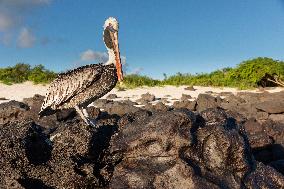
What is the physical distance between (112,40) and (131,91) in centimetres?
1641

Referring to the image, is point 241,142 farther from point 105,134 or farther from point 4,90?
point 4,90

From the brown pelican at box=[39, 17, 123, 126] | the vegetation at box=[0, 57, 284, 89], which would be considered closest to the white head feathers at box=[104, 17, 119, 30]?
the brown pelican at box=[39, 17, 123, 126]

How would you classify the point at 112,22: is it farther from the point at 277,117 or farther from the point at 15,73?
the point at 15,73

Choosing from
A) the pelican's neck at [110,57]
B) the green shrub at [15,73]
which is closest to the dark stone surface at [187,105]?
the pelican's neck at [110,57]

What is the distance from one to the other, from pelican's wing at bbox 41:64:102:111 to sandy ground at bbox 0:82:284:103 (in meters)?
14.5

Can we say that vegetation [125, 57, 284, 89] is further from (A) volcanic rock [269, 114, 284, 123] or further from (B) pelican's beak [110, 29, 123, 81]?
(B) pelican's beak [110, 29, 123, 81]

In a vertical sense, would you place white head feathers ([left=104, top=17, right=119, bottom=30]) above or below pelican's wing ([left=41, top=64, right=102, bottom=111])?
above

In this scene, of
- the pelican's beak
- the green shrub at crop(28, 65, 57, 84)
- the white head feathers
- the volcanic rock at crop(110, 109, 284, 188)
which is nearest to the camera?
the volcanic rock at crop(110, 109, 284, 188)

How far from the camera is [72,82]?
43.5 feet

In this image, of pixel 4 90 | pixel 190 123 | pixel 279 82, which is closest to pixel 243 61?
pixel 279 82

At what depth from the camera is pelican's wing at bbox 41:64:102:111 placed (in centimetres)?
1316

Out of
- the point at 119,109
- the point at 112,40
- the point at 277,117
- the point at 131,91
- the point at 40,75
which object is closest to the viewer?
the point at 112,40

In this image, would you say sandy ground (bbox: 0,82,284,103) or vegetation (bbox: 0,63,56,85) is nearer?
sandy ground (bbox: 0,82,284,103)

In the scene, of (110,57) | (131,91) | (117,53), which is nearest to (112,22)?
(117,53)
